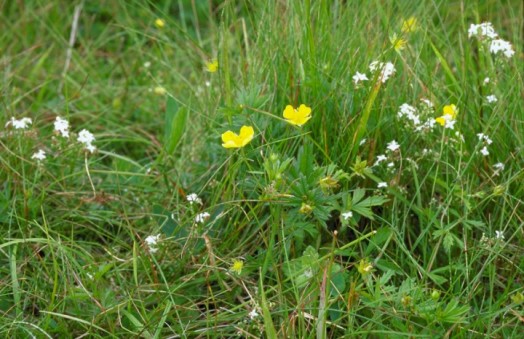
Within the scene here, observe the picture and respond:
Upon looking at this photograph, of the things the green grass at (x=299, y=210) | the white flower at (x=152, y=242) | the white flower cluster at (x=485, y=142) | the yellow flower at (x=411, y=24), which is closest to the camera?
the green grass at (x=299, y=210)

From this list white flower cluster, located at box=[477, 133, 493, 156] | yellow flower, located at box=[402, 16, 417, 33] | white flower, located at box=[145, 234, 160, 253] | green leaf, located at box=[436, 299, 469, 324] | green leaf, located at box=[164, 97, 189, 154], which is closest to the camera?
green leaf, located at box=[436, 299, 469, 324]

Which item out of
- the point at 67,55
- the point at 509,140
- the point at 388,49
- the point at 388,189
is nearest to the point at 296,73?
the point at 388,49

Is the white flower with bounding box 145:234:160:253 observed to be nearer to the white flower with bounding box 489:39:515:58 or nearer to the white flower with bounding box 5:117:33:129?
the white flower with bounding box 5:117:33:129

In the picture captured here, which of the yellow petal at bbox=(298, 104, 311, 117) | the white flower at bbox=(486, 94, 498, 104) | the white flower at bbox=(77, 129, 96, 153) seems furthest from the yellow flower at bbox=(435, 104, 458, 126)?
A: the white flower at bbox=(77, 129, 96, 153)

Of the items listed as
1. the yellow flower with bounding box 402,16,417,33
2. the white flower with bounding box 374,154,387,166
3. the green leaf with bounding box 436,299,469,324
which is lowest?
the green leaf with bounding box 436,299,469,324

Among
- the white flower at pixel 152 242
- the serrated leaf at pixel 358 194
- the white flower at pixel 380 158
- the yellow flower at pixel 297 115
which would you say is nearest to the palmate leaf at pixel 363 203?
the serrated leaf at pixel 358 194

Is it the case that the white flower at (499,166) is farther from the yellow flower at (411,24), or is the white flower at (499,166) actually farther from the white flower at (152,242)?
the white flower at (152,242)

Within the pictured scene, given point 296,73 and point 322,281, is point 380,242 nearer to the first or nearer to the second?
point 322,281
